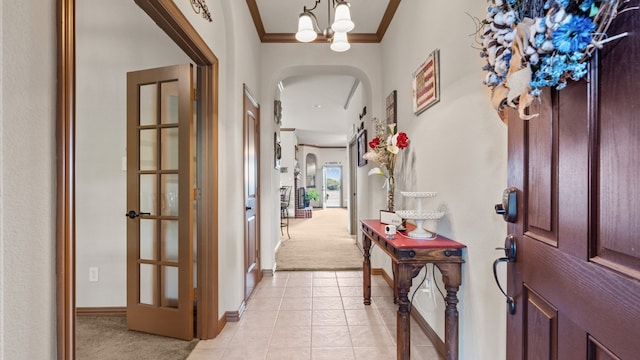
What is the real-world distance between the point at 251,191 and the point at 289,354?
168 centimetres

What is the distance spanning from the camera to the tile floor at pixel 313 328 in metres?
2.14

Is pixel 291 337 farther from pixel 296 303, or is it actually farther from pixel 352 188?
pixel 352 188

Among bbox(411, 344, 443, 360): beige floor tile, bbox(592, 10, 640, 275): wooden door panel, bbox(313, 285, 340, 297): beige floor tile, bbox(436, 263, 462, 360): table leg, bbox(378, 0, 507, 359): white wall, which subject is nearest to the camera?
bbox(592, 10, 640, 275): wooden door panel

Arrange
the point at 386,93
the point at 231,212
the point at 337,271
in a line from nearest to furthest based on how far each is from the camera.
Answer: the point at 231,212 < the point at 386,93 < the point at 337,271

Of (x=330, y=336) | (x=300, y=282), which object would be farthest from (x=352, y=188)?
(x=330, y=336)

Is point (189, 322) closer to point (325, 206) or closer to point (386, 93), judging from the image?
point (386, 93)

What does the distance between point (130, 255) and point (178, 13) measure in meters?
1.79

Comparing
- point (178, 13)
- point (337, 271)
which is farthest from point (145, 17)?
point (337, 271)

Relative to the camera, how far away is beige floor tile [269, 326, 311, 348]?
2260 millimetres

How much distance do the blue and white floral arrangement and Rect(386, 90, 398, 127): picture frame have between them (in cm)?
230

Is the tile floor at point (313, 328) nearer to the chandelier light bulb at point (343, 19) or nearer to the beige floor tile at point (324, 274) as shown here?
the beige floor tile at point (324, 274)

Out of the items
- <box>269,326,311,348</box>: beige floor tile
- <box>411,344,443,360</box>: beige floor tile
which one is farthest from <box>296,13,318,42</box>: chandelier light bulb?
<box>411,344,443,360</box>: beige floor tile

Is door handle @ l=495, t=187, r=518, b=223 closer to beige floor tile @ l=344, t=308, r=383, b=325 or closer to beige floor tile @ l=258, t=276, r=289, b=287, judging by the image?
beige floor tile @ l=344, t=308, r=383, b=325

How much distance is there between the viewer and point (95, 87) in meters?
2.67
